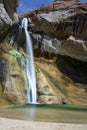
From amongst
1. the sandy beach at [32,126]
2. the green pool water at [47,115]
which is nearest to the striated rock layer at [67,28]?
the green pool water at [47,115]

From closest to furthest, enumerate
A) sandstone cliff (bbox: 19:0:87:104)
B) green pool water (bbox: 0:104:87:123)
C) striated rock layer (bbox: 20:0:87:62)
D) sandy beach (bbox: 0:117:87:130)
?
1. sandy beach (bbox: 0:117:87:130)
2. green pool water (bbox: 0:104:87:123)
3. sandstone cliff (bbox: 19:0:87:104)
4. striated rock layer (bbox: 20:0:87:62)

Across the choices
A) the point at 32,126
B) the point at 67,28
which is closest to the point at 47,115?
the point at 32,126

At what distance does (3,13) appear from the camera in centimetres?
2955

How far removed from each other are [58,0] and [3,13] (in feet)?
52.4

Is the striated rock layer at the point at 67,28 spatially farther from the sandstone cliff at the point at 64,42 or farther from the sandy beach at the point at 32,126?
the sandy beach at the point at 32,126

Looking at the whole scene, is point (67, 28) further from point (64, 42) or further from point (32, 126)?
point (32, 126)

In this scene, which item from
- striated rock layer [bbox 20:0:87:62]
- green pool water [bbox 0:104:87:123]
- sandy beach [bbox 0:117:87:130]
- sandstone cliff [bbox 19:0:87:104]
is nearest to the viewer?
sandy beach [bbox 0:117:87:130]

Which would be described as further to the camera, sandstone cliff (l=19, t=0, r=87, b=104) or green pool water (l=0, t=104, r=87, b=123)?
sandstone cliff (l=19, t=0, r=87, b=104)

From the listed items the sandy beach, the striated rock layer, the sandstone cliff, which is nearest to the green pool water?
the sandy beach

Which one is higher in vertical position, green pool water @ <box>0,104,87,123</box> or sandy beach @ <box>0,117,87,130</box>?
sandy beach @ <box>0,117,87,130</box>

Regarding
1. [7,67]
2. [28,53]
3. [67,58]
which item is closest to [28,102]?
[7,67]

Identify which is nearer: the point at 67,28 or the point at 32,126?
the point at 32,126

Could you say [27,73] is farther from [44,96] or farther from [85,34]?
[85,34]

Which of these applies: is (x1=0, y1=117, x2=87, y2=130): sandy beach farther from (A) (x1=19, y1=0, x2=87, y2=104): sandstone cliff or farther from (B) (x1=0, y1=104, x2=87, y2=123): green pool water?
(A) (x1=19, y1=0, x2=87, y2=104): sandstone cliff
